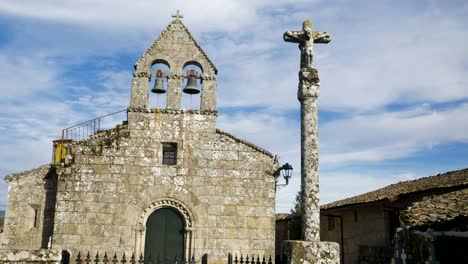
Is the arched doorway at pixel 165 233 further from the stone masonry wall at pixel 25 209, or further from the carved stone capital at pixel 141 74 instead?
the carved stone capital at pixel 141 74

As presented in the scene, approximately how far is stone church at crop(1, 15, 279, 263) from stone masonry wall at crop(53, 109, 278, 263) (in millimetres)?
30

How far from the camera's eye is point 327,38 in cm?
800

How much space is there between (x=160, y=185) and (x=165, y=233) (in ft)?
4.78

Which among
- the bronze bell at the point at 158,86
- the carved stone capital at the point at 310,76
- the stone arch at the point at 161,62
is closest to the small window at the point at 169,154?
the bronze bell at the point at 158,86

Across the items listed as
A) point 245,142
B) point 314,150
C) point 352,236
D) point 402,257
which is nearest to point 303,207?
point 314,150

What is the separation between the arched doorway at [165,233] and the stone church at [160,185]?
30 millimetres

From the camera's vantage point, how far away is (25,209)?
13703 mm

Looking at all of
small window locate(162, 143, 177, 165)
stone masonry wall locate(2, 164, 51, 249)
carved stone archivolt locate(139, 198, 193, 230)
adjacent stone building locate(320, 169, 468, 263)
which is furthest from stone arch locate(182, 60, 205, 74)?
adjacent stone building locate(320, 169, 468, 263)

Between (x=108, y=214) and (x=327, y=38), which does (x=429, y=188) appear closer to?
(x=327, y=38)

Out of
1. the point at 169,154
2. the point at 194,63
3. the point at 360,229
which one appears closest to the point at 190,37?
the point at 194,63

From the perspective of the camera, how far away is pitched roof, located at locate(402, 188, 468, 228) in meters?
8.84

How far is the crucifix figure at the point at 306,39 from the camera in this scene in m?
7.86

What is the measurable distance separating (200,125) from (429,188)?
7576 millimetres

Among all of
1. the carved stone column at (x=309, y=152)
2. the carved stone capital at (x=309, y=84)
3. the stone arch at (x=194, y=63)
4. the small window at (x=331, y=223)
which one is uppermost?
the stone arch at (x=194, y=63)
